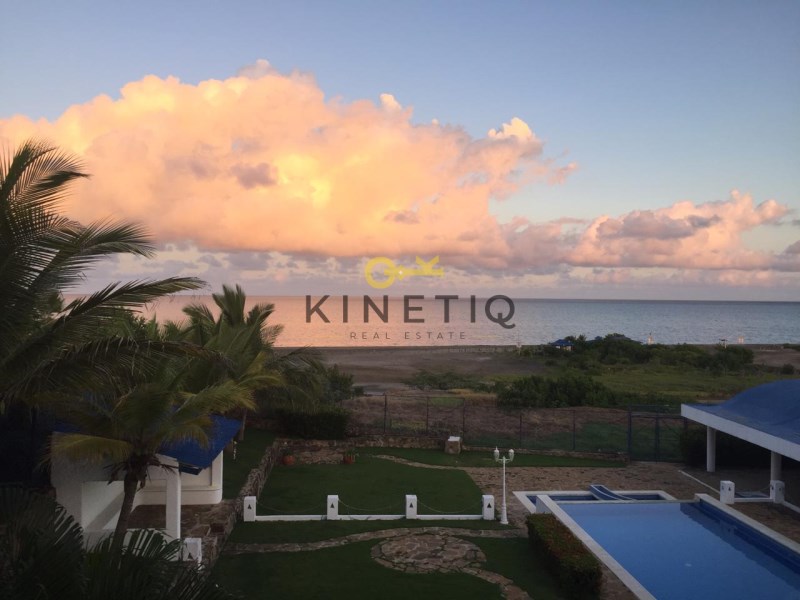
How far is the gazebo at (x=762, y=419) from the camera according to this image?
14639mm

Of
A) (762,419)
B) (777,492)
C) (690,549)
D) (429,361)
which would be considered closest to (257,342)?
(690,549)

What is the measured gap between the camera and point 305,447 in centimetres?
2169

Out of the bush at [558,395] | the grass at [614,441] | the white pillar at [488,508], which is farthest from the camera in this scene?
A: the bush at [558,395]

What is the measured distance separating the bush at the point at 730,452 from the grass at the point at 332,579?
12144mm

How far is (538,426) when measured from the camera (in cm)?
2536

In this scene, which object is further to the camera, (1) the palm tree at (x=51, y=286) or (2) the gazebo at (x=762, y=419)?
(2) the gazebo at (x=762, y=419)

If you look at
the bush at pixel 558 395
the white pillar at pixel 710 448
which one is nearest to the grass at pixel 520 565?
the white pillar at pixel 710 448

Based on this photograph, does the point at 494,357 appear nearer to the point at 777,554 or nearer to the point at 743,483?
the point at 743,483

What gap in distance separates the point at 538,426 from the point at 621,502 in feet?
31.3

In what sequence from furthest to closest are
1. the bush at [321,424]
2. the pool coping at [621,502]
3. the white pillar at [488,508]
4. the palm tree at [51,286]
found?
the bush at [321,424]
the white pillar at [488,508]
the pool coping at [621,502]
the palm tree at [51,286]

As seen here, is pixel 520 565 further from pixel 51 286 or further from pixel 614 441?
pixel 614 441

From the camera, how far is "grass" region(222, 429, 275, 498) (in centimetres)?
1534

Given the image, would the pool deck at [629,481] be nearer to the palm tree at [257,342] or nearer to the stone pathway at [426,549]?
the stone pathway at [426,549]

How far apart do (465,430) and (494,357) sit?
133 feet
